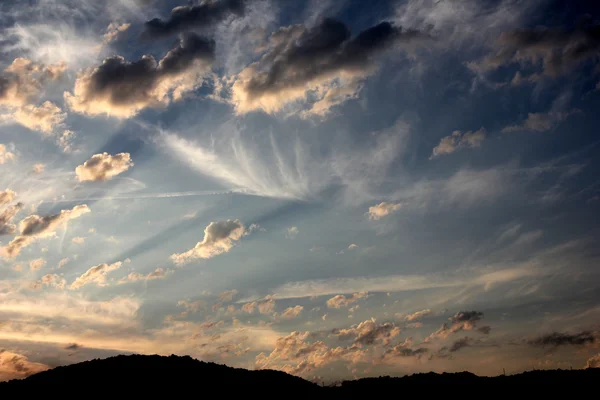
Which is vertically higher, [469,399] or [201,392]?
[201,392]

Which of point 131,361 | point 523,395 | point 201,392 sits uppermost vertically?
point 131,361

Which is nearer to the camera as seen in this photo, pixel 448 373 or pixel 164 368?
pixel 164 368

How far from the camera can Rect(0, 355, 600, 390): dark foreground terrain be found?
205 feet

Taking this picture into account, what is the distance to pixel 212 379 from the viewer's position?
217ft

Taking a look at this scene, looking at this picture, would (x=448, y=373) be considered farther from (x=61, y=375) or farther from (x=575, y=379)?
(x=61, y=375)

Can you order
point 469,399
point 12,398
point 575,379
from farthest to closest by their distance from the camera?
point 575,379
point 469,399
point 12,398

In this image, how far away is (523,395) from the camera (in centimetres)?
6400

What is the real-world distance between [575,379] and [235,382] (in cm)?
5428

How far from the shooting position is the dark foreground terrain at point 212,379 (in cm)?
6250

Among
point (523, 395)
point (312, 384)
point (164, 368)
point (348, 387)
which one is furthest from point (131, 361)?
point (523, 395)

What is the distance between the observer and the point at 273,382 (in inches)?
2751

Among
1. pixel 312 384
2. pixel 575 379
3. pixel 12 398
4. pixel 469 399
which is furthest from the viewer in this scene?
pixel 312 384

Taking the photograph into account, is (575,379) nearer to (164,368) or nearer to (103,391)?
(164,368)

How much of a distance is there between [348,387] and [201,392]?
25.3 meters
